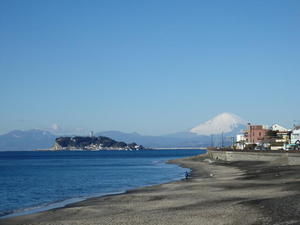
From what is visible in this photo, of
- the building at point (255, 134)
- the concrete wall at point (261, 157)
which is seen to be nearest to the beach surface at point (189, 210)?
the concrete wall at point (261, 157)

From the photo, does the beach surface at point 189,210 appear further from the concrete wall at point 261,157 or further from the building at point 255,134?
the building at point 255,134

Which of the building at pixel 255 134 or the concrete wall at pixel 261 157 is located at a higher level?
the building at pixel 255 134

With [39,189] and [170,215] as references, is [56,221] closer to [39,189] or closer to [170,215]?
[170,215]

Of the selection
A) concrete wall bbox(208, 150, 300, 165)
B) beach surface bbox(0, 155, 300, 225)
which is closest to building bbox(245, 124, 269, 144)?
concrete wall bbox(208, 150, 300, 165)

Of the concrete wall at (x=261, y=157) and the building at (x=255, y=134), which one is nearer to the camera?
the concrete wall at (x=261, y=157)

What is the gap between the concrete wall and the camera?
71.8 m

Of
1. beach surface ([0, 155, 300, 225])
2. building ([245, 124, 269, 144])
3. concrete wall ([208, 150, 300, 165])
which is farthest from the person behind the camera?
building ([245, 124, 269, 144])

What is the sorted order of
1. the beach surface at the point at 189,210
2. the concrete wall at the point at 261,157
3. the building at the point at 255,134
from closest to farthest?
the beach surface at the point at 189,210, the concrete wall at the point at 261,157, the building at the point at 255,134

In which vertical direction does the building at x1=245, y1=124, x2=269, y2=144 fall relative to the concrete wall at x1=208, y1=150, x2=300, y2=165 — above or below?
above

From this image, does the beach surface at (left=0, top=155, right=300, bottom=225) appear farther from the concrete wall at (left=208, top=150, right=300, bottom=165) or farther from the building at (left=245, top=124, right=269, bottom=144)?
the building at (left=245, top=124, right=269, bottom=144)

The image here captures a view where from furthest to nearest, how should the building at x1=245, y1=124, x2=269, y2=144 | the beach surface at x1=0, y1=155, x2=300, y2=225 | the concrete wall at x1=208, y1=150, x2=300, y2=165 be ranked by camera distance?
the building at x1=245, y1=124, x2=269, y2=144
the concrete wall at x1=208, y1=150, x2=300, y2=165
the beach surface at x1=0, y1=155, x2=300, y2=225

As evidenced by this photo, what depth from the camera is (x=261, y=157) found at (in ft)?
300

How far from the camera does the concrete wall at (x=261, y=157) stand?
71812mm

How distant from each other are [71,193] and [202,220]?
29072 mm
